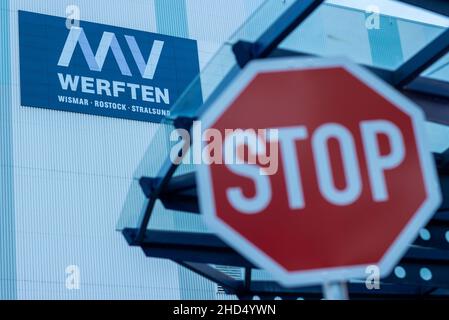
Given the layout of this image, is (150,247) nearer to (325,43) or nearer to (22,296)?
(325,43)

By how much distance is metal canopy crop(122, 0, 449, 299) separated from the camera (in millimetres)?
6953

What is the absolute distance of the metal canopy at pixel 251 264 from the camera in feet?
22.8

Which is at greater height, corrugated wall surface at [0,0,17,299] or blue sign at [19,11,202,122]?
blue sign at [19,11,202,122]

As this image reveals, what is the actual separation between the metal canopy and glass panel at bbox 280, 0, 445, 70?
108 millimetres

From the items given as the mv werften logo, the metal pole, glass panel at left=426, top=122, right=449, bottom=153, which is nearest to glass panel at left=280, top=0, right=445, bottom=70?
glass panel at left=426, top=122, right=449, bottom=153

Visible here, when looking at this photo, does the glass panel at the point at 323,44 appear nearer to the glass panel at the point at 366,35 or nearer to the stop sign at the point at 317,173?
the glass panel at the point at 366,35

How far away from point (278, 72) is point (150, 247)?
6039mm

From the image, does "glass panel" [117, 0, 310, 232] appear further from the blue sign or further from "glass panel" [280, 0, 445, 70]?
the blue sign

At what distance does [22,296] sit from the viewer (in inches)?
606

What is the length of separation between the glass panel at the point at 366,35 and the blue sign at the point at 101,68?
36.9ft

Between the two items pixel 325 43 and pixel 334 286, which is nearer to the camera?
pixel 334 286

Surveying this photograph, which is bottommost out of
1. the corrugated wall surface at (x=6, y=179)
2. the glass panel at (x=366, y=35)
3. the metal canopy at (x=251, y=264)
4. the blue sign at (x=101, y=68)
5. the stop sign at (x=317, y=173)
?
the stop sign at (x=317, y=173)

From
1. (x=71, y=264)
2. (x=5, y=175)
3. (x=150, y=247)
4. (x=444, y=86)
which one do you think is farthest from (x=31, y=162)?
(x=444, y=86)

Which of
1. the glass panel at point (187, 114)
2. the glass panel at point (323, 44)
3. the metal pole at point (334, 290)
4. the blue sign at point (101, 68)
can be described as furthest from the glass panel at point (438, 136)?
the blue sign at point (101, 68)
